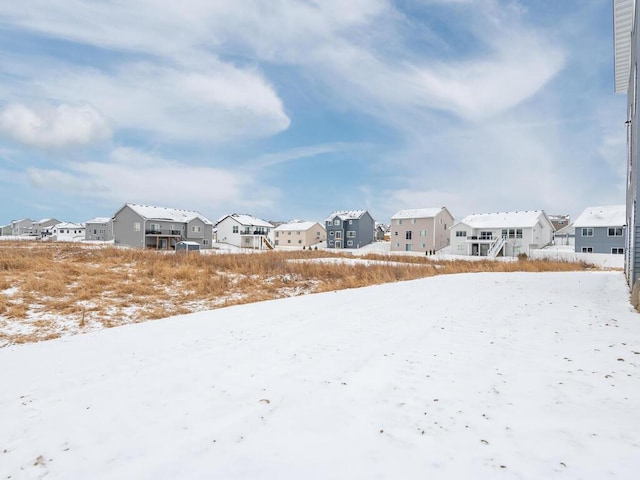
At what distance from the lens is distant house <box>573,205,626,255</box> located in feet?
130

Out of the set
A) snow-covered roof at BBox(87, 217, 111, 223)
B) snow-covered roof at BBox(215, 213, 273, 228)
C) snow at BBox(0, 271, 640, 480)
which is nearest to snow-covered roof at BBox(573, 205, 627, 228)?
snow at BBox(0, 271, 640, 480)

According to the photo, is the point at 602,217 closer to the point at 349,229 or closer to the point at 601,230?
the point at 601,230

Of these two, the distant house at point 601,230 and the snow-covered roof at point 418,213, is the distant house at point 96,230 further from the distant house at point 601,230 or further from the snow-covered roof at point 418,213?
the distant house at point 601,230

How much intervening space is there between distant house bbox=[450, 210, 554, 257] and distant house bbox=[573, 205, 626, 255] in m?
4.54

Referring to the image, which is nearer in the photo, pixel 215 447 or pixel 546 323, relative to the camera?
pixel 215 447

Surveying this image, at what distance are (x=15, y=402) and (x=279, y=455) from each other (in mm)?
2947

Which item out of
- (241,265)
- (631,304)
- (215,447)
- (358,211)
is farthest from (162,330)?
(358,211)

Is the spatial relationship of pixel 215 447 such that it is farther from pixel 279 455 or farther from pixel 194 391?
pixel 194 391

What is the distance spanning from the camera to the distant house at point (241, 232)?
206 ft

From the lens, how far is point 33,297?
373 inches

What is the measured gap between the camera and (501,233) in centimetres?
4625

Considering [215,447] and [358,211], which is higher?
[358,211]

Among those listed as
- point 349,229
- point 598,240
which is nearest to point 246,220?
point 349,229

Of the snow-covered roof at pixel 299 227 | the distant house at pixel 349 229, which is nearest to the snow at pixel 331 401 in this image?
the distant house at pixel 349 229
